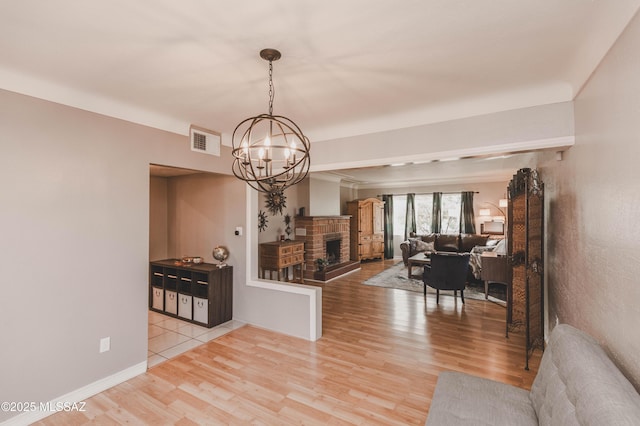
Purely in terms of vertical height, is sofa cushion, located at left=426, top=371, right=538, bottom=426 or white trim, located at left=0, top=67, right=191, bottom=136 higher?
white trim, located at left=0, top=67, right=191, bottom=136

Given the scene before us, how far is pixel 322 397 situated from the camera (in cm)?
245

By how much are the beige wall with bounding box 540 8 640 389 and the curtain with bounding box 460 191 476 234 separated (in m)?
6.61

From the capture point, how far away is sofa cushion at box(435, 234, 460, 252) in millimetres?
7926

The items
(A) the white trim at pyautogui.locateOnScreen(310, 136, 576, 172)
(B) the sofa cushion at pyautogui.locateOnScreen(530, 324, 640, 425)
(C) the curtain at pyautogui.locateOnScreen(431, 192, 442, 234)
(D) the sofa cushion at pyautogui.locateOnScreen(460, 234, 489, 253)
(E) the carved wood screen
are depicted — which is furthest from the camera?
(C) the curtain at pyautogui.locateOnScreen(431, 192, 442, 234)

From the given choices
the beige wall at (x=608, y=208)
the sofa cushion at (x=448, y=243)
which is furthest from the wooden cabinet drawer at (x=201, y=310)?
the sofa cushion at (x=448, y=243)

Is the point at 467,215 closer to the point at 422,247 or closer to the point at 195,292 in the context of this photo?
the point at 422,247

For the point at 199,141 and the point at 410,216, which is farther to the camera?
the point at 410,216

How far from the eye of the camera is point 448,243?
8.02 meters

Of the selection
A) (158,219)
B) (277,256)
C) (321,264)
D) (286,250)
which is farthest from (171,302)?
(321,264)

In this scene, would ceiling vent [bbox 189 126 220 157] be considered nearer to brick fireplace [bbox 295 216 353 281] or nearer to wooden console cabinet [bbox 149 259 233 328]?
wooden console cabinet [bbox 149 259 233 328]

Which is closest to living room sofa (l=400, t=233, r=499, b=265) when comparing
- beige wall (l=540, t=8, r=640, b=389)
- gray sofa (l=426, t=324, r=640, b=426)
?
beige wall (l=540, t=8, r=640, b=389)

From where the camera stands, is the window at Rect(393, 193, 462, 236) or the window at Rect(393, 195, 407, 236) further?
the window at Rect(393, 195, 407, 236)

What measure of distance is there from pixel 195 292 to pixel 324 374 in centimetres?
225

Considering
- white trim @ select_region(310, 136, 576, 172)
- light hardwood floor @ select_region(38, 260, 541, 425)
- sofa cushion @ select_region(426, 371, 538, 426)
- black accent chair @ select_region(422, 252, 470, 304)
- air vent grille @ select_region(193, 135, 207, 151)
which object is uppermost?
air vent grille @ select_region(193, 135, 207, 151)
